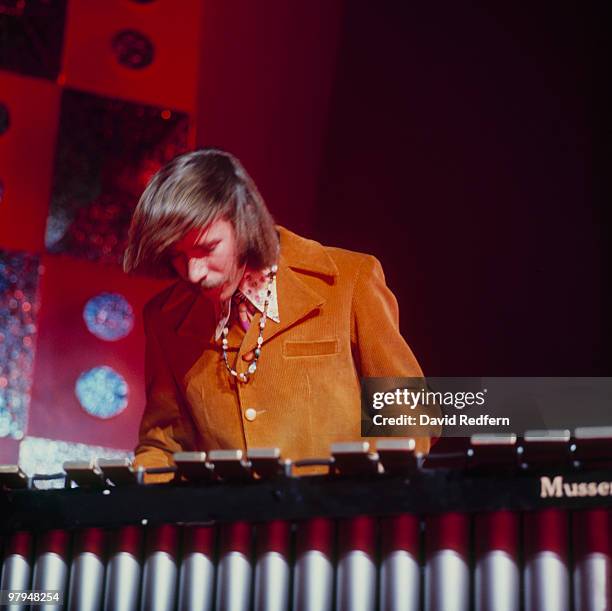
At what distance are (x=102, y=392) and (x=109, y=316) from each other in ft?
0.72

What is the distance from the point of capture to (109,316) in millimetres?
3139

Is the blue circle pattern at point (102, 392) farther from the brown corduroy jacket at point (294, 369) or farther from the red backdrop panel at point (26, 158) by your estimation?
the brown corduroy jacket at point (294, 369)

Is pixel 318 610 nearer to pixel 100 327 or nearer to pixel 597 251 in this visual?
pixel 597 251

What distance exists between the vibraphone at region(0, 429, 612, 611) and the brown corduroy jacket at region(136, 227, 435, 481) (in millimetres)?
509

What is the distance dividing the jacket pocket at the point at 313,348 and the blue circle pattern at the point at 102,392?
933 millimetres

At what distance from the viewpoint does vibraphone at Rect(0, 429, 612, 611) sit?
1516mm

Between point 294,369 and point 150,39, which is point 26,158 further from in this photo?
point 294,369

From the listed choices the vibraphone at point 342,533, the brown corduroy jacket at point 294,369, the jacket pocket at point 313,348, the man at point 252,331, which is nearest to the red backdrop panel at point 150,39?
the man at point 252,331

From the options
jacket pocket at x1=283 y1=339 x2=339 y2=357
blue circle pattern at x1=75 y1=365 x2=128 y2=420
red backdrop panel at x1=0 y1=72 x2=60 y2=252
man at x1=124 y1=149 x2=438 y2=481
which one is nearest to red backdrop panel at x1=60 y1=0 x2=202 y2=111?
red backdrop panel at x1=0 y1=72 x2=60 y2=252

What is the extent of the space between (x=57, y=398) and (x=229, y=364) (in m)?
0.89

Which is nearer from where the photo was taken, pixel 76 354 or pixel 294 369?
pixel 294 369

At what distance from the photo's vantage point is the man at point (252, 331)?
2.24m

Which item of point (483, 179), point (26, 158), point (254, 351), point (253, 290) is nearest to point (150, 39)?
point (26, 158)

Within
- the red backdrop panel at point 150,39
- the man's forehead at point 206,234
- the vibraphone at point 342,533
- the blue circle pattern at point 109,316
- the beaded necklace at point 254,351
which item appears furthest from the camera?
the red backdrop panel at point 150,39
